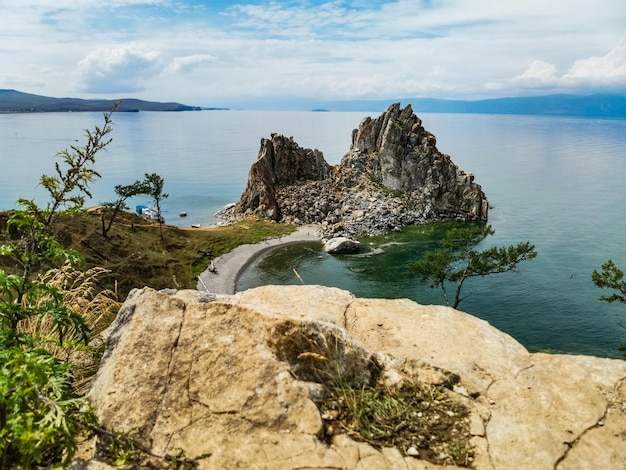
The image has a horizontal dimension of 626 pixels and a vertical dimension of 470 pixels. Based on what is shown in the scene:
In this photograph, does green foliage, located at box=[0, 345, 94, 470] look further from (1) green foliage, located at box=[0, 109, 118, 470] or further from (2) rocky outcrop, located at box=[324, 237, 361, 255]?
(2) rocky outcrop, located at box=[324, 237, 361, 255]

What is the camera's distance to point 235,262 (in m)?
79.9

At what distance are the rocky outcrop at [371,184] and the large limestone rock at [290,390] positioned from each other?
9634cm

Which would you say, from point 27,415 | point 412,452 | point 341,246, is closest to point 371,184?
point 341,246

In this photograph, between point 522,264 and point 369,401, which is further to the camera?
point 522,264

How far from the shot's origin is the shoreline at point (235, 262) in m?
69.1

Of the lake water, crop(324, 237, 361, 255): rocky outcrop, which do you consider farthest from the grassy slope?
crop(324, 237, 361, 255): rocky outcrop

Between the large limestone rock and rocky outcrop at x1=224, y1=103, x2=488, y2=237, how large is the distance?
96341 mm

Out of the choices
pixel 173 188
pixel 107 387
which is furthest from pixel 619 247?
pixel 173 188

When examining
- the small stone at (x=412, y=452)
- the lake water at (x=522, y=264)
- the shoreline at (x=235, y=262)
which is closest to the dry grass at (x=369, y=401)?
the small stone at (x=412, y=452)

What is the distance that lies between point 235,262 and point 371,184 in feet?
211

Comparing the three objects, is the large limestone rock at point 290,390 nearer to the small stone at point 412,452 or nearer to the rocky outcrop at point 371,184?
the small stone at point 412,452

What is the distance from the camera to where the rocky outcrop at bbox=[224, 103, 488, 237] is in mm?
114938

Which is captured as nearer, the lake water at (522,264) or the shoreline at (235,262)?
the lake water at (522,264)

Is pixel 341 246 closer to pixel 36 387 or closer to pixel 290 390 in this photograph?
pixel 290 390
